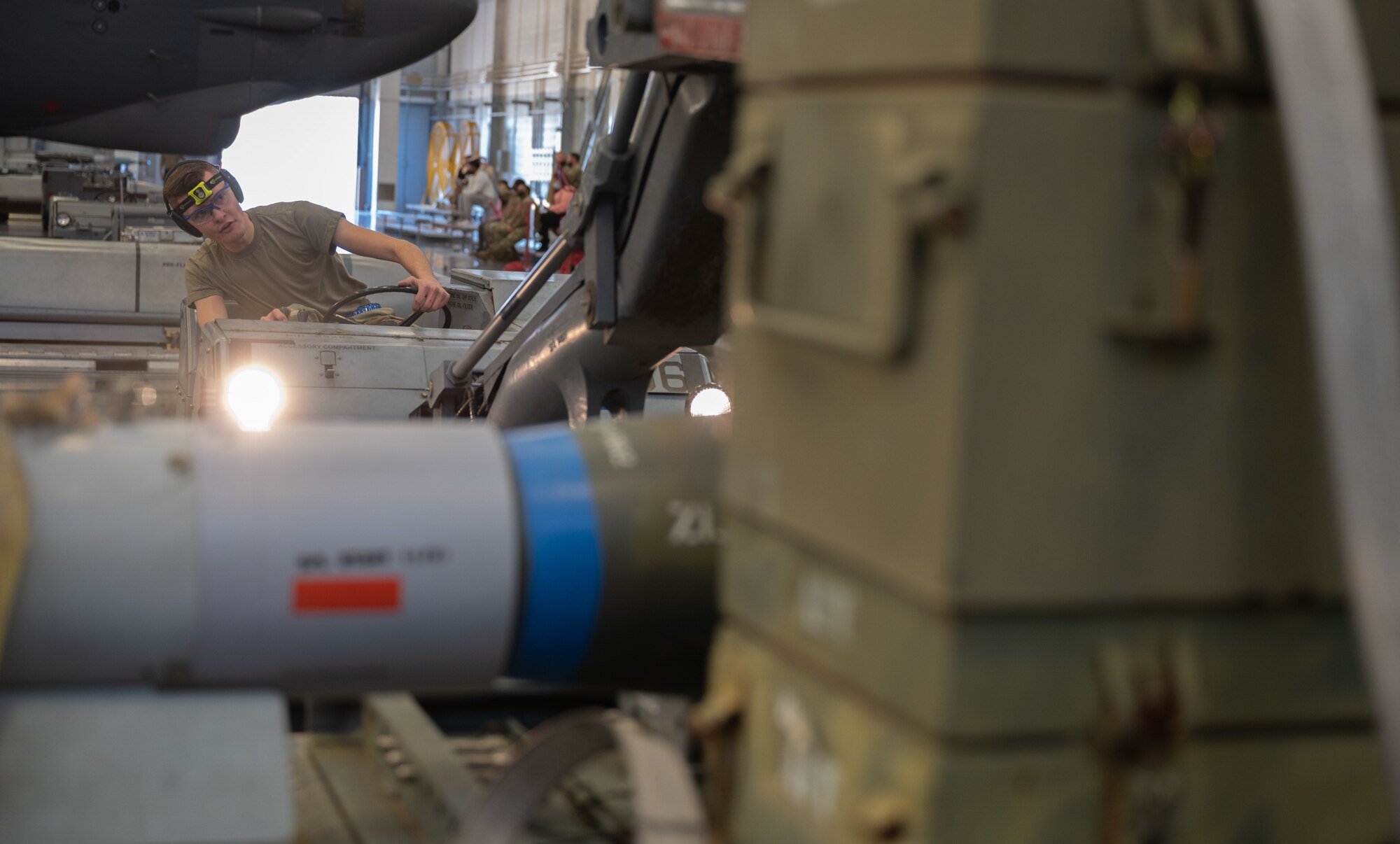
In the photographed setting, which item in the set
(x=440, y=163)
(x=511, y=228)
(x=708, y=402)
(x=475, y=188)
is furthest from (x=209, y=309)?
(x=440, y=163)

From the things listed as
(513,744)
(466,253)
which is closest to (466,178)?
(466,253)

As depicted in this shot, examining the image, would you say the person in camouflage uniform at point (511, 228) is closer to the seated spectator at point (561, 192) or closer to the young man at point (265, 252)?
the seated spectator at point (561, 192)

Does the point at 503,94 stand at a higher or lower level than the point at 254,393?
higher

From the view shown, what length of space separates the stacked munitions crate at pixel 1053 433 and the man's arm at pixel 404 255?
3.77 m

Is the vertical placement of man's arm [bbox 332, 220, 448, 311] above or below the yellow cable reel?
below

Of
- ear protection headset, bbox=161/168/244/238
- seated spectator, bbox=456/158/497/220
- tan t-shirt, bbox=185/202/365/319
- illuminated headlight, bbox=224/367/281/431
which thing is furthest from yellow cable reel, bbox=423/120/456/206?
illuminated headlight, bbox=224/367/281/431

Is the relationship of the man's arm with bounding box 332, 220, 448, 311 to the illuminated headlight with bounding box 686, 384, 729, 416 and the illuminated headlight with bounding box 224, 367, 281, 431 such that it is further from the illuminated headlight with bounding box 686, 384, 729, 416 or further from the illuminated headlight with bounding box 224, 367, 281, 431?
the illuminated headlight with bounding box 686, 384, 729, 416

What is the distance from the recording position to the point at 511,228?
1622 centimetres

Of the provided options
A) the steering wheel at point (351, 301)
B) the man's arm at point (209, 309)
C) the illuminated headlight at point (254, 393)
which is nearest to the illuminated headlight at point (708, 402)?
the illuminated headlight at point (254, 393)

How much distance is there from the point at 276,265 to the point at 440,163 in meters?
25.4

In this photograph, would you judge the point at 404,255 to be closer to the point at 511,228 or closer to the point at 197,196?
the point at 197,196

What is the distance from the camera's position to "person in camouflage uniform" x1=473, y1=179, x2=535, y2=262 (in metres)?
16.1

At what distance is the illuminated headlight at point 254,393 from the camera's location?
14.3 feet

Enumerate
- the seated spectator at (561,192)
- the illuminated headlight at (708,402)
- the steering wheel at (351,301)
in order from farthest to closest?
1. the seated spectator at (561,192)
2. the steering wheel at (351,301)
3. the illuminated headlight at (708,402)
